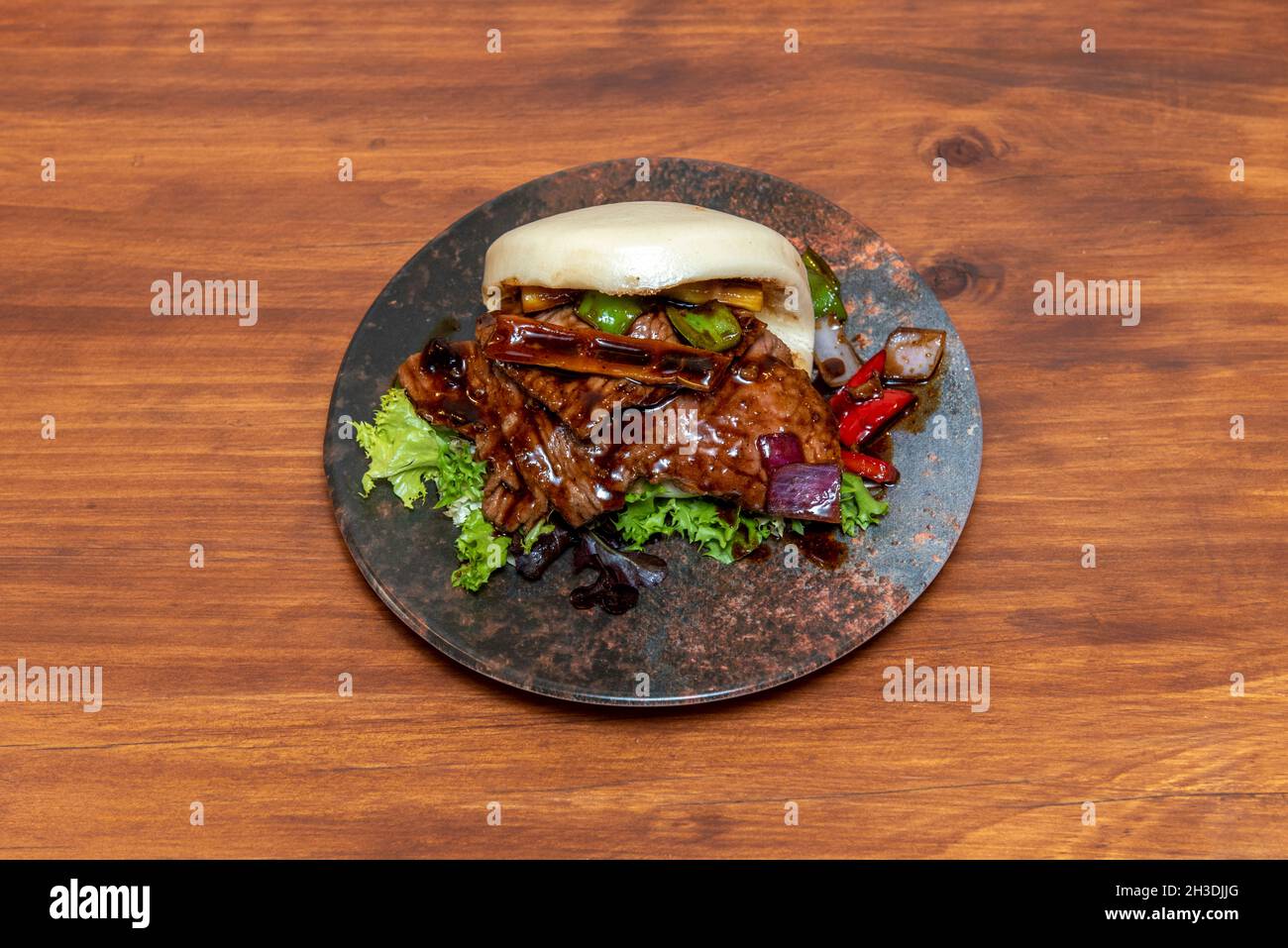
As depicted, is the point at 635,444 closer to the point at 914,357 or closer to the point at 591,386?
the point at 591,386

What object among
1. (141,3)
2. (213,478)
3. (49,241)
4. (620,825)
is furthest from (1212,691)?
(141,3)

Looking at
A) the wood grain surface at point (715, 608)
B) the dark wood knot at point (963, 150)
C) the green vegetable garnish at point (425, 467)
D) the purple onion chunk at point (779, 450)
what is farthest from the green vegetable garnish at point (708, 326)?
the dark wood knot at point (963, 150)

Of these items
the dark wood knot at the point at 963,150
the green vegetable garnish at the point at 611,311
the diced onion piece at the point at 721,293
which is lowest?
the green vegetable garnish at the point at 611,311

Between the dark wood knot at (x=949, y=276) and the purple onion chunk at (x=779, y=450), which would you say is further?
the dark wood knot at (x=949, y=276)

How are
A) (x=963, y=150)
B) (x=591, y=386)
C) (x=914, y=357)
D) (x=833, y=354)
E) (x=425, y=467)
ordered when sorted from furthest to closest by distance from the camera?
(x=963, y=150)
(x=833, y=354)
(x=914, y=357)
(x=425, y=467)
(x=591, y=386)

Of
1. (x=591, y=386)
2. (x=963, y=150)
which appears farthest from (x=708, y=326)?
(x=963, y=150)

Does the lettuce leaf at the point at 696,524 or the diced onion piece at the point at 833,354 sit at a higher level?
the diced onion piece at the point at 833,354

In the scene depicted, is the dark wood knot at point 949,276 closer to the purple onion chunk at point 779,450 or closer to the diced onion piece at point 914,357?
the diced onion piece at point 914,357
